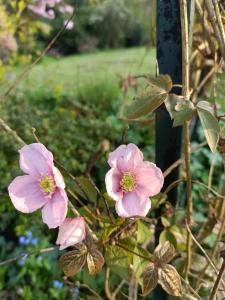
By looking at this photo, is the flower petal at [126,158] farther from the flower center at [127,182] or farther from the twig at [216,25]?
the twig at [216,25]

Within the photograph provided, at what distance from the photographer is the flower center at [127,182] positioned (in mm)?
A: 781

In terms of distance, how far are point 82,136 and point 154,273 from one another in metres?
1.98

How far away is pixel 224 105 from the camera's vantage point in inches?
45.4

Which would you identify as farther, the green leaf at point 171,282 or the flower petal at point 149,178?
the green leaf at point 171,282

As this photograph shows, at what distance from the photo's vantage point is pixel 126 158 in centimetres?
77

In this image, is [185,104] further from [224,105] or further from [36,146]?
[224,105]

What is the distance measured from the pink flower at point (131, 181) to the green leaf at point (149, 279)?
168 millimetres

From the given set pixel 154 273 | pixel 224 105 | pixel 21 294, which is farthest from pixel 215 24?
pixel 21 294

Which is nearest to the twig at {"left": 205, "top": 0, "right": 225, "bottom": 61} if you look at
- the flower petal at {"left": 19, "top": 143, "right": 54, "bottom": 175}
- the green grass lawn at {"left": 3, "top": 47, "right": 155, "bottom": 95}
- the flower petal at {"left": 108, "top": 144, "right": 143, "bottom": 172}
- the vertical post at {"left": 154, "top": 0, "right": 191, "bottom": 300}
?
the vertical post at {"left": 154, "top": 0, "right": 191, "bottom": 300}

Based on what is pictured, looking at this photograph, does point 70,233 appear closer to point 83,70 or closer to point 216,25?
point 216,25

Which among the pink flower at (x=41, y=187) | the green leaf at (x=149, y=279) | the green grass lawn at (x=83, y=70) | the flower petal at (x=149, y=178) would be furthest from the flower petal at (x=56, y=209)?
the green grass lawn at (x=83, y=70)

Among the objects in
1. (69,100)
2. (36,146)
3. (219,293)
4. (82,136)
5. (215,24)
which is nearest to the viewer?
(36,146)

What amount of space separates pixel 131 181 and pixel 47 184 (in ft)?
0.41

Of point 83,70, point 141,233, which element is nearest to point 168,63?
point 141,233
